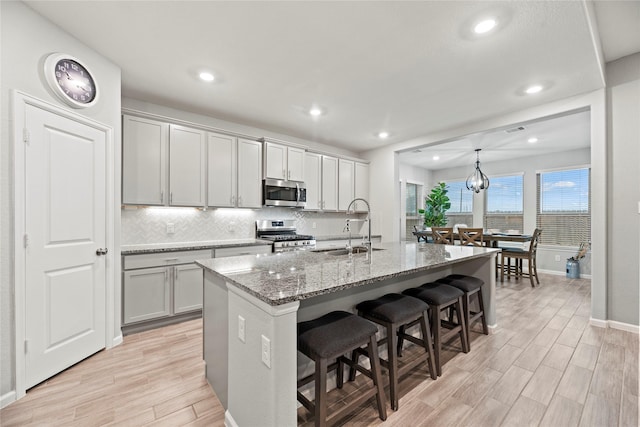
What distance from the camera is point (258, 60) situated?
2.57 m

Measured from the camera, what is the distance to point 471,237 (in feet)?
16.7

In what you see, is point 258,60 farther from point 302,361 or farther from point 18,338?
point 18,338

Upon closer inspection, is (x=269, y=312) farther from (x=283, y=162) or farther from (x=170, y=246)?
(x=283, y=162)

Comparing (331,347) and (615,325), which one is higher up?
(331,347)

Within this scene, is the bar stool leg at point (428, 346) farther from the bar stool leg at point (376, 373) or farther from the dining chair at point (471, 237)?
the dining chair at point (471, 237)

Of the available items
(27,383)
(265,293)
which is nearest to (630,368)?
(265,293)

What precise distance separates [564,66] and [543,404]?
2.94 m

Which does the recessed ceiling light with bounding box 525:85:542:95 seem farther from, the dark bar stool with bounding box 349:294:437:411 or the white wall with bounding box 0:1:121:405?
the white wall with bounding box 0:1:121:405

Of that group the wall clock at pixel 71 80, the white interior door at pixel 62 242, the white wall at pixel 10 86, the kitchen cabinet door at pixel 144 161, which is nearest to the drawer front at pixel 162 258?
the white interior door at pixel 62 242

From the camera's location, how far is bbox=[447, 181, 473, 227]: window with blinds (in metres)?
7.54

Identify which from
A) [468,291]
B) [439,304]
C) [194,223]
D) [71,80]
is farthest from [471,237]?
[71,80]

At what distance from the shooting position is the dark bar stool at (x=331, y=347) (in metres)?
1.39

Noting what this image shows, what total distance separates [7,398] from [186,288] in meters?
1.55

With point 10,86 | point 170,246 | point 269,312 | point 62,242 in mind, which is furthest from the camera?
point 170,246
